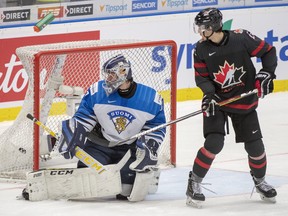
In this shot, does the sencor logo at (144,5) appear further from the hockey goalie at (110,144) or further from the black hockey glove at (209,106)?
the black hockey glove at (209,106)

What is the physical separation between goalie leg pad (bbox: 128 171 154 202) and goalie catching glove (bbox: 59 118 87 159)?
372mm

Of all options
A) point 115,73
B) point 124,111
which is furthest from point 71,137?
point 115,73

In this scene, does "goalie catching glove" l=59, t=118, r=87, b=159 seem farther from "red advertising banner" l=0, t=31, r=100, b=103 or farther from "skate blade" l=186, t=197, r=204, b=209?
"red advertising banner" l=0, t=31, r=100, b=103

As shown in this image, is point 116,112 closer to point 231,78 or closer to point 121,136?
point 121,136

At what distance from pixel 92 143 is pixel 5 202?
588mm

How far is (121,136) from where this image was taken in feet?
19.7

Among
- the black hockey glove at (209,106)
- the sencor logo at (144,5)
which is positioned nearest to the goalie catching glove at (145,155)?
the black hockey glove at (209,106)

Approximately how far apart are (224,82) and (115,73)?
59 centimetres

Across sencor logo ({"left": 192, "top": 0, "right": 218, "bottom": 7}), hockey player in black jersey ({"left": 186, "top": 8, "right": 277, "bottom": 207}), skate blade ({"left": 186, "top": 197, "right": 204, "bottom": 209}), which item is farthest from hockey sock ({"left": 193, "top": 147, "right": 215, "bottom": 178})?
sencor logo ({"left": 192, "top": 0, "right": 218, "bottom": 7})

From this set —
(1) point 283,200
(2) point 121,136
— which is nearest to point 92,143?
(2) point 121,136

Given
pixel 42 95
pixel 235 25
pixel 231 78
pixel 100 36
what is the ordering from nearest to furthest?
pixel 231 78 < pixel 42 95 < pixel 100 36 < pixel 235 25

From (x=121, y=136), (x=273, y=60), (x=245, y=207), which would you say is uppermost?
(x=273, y=60)

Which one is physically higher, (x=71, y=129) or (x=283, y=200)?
(x=71, y=129)

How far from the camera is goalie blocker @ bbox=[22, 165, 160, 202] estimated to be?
19.3ft
